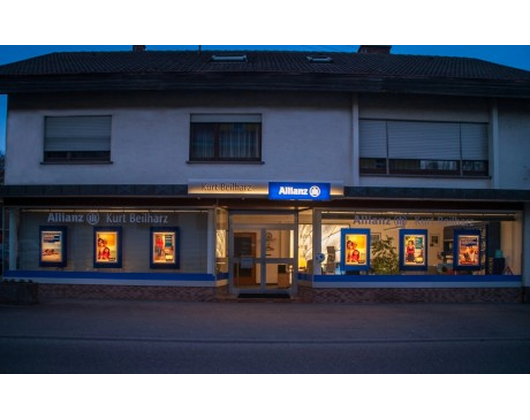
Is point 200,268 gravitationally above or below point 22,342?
above

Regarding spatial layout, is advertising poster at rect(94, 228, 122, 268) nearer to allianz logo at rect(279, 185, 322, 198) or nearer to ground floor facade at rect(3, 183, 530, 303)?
ground floor facade at rect(3, 183, 530, 303)

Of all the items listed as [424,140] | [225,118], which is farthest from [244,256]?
[424,140]

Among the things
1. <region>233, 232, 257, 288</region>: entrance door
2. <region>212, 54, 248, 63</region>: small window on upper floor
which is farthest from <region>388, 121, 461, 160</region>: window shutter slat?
<region>212, 54, 248, 63</region>: small window on upper floor

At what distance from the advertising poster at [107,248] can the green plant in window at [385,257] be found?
7543 millimetres

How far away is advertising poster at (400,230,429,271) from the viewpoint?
47.3 feet

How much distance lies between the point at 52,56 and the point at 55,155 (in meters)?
5.70

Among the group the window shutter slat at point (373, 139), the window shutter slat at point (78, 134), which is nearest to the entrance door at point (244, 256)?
the window shutter slat at point (373, 139)

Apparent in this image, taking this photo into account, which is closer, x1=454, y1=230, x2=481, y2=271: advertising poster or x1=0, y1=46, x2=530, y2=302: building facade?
x1=0, y1=46, x2=530, y2=302: building facade

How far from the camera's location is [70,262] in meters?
14.5

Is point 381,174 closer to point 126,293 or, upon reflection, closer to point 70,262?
point 126,293

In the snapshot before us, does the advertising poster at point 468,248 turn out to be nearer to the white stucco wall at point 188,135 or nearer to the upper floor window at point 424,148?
the white stucco wall at point 188,135

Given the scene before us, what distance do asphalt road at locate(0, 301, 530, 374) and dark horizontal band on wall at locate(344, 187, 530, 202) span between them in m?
3.03

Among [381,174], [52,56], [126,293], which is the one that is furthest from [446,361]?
[52,56]
